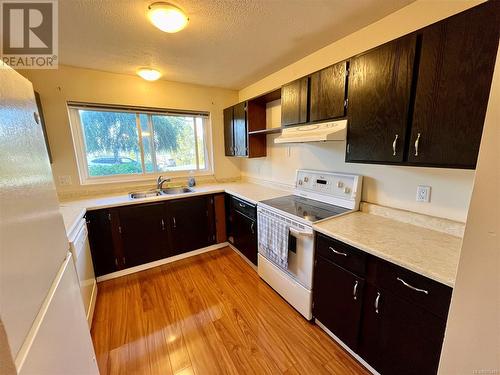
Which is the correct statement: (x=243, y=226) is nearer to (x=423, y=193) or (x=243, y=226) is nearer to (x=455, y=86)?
(x=423, y=193)

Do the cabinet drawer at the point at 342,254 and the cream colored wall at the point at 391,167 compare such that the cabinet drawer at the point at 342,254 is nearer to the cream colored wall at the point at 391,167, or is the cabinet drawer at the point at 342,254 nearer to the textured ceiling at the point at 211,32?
the cream colored wall at the point at 391,167

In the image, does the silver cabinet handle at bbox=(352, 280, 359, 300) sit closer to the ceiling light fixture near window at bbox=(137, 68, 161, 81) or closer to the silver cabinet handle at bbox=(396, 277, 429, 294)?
the silver cabinet handle at bbox=(396, 277, 429, 294)

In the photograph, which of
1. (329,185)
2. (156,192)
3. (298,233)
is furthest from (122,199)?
(329,185)

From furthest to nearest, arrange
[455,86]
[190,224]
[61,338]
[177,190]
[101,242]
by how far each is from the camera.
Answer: [177,190] < [190,224] < [101,242] < [455,86] < [61,338]

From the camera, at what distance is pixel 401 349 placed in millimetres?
1145

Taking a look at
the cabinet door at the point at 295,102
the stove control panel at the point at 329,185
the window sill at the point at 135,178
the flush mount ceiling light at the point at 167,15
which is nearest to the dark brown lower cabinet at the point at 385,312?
the stove control panel at the point at 329,185

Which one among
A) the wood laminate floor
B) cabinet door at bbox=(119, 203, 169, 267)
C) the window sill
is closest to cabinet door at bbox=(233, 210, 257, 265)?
the wood laminate floor

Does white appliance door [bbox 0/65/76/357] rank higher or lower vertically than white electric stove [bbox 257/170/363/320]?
higher

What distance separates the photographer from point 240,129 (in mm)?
2896

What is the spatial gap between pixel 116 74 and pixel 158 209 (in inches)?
68.8

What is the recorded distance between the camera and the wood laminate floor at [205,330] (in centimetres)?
143

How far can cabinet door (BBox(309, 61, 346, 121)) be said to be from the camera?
159 centimetres

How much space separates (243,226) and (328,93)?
1719 mm

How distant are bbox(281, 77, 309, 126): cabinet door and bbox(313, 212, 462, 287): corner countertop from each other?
3.30 ft
